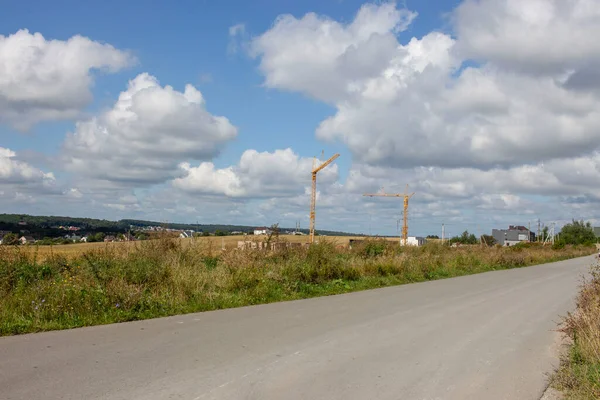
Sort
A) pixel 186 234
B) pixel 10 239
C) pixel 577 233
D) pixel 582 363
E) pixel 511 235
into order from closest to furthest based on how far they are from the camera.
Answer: pixel 582 363 → pixel 10 239 → pixel 186 234 → pixel 577 233 → pixel 511 235

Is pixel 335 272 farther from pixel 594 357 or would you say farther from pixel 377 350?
pixel 594 357

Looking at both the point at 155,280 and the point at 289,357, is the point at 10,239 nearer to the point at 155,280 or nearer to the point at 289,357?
the point at 155,280

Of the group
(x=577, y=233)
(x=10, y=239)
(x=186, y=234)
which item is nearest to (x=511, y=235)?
(x=577, y=233)

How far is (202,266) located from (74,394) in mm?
10268

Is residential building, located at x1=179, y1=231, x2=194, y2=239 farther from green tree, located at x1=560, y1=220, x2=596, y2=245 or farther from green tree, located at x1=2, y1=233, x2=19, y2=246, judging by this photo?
green tree, located at x1=560, y1=220, x2=596, y2=245

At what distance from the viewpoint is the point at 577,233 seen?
128375 mm

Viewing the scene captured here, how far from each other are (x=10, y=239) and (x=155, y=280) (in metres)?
3.77

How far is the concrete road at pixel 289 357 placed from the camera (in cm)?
643

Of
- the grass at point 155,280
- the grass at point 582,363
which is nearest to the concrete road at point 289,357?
the grass at point 582,363

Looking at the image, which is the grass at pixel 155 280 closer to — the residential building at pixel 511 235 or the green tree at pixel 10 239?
the green tree at pixel 10 239

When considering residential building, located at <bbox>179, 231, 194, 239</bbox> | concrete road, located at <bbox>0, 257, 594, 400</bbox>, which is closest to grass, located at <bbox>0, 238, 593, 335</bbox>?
residential building, located at <bbox>179, 231, 194, 239</bbox>

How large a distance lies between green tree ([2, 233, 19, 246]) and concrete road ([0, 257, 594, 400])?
507 centimetres

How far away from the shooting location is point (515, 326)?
12109mm

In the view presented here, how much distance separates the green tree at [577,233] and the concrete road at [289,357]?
4839 inches
